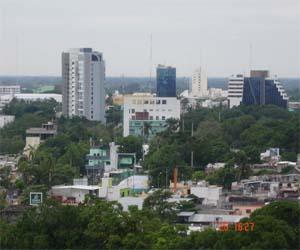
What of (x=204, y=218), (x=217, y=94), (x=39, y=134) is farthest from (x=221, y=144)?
(x=217, y=94)

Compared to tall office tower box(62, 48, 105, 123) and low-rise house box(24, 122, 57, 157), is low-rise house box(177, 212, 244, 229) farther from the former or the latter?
tall office tower box(62, 48, 105, 123)

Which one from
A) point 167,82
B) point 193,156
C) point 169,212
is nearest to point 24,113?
point 167,82

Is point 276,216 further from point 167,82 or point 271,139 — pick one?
point 167,82

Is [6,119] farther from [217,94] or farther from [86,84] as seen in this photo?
[217,94]

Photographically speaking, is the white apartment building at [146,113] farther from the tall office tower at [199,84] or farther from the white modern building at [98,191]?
the tall office tower at [199,84]

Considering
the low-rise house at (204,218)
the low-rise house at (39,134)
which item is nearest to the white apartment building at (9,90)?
the low-rise house at (39,134)

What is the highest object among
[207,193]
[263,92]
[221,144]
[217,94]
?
[217,94]
